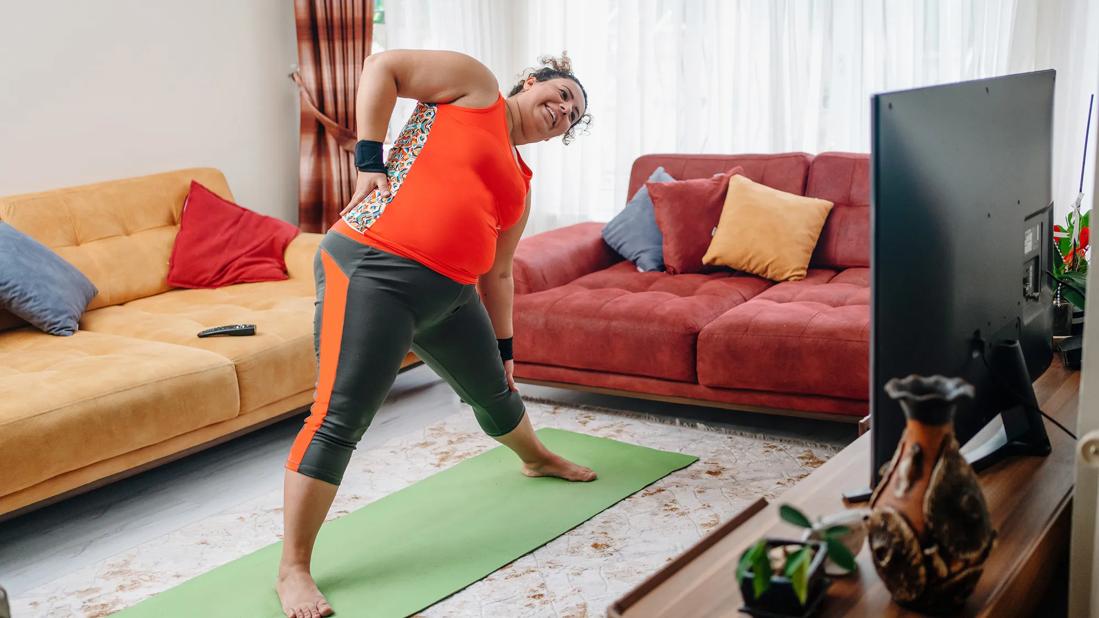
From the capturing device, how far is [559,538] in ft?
8.64

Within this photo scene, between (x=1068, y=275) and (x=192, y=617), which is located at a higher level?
(x=1068, y=275)

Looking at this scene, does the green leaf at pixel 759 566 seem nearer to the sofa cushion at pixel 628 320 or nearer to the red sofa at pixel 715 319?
the red sofa at pixel 715 319

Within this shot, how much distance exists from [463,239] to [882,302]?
128 centimetres

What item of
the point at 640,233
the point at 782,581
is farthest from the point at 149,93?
the point at 782,581

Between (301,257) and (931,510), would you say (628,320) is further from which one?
(931,510)

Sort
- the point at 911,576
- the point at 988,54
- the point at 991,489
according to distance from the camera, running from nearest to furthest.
Answer: the point at 911,576 < the point at 991,489 < the point at 988,54

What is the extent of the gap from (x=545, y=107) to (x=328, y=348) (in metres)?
0.75

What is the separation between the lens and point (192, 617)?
2.30 metres

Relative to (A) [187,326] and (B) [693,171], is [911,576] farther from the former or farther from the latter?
(B) [693,171]

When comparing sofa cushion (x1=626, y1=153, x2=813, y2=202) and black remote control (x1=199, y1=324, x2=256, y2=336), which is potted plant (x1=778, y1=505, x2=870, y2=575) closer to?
black remote control (x1=199, y1=324, x2=256, y2=336)

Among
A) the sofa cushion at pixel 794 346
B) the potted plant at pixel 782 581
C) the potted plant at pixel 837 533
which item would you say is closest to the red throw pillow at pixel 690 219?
the sofa cushion at pixel 794 346

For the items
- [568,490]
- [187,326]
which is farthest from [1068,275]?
[187,326]

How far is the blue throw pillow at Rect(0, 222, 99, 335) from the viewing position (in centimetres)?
333

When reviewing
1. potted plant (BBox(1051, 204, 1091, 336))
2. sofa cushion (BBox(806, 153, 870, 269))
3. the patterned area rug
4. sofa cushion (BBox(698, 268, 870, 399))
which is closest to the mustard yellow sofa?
the patterned area rug
